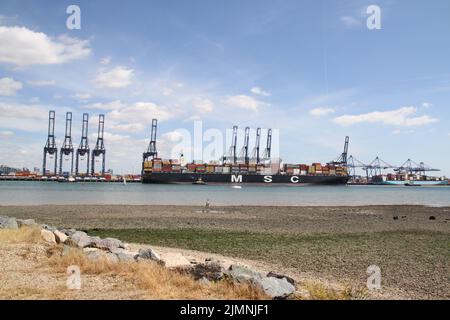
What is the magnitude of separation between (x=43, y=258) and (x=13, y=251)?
1.36m

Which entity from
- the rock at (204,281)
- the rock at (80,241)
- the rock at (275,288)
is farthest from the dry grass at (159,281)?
the rock at (80,241)

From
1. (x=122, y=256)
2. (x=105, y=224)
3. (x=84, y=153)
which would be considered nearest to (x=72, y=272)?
(x=122, y=256)

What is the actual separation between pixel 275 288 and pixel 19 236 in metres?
8.89

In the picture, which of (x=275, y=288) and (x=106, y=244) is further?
(x=106, y=244)

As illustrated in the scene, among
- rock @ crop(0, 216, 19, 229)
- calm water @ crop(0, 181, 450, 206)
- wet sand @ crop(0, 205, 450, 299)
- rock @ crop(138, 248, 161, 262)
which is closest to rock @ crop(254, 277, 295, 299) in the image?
wet sand @ crop(0, 205, 450, 299)

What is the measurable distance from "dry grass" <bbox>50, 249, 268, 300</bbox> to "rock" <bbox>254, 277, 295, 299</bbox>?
0.15 m

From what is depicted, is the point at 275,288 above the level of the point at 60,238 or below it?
above

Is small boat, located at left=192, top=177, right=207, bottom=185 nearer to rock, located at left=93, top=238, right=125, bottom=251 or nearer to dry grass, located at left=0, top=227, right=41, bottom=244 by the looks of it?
dry grass, located at left=0, top=227, right=41, bottom=244

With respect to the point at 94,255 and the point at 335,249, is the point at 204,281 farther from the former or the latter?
the point at 335,249

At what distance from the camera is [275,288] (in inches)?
281

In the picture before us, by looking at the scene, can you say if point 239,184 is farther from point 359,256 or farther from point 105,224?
point 359,256

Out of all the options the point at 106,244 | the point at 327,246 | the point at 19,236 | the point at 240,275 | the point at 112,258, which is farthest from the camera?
the point at 327,246

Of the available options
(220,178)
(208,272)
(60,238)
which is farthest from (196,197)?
(220,178)

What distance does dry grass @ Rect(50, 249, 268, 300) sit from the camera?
6891 mm
